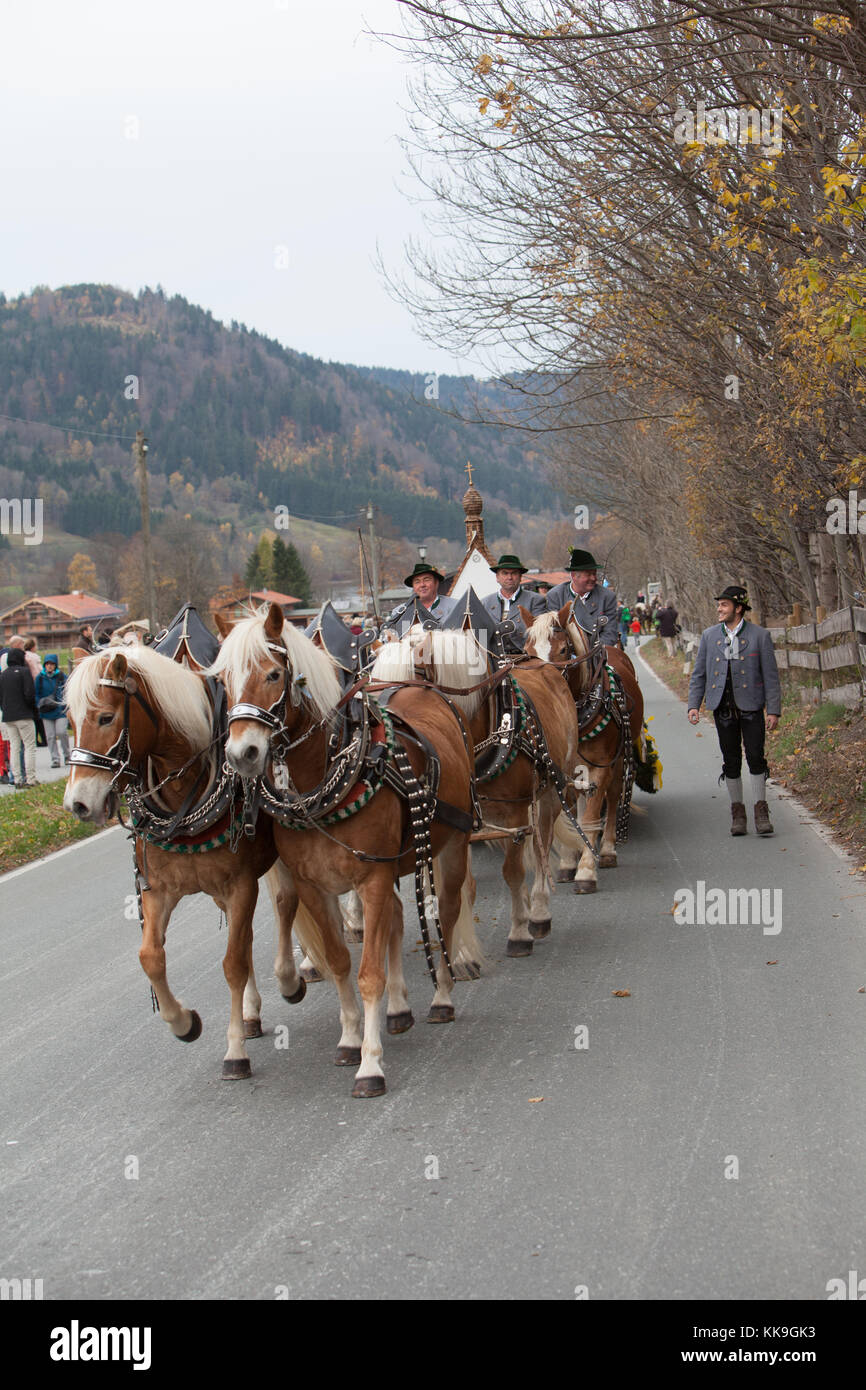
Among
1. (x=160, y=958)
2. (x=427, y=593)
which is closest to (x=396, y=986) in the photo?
(x=160, y=958)

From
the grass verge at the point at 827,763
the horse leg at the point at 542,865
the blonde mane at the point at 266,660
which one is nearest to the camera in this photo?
the blonde mane at the point at 266,660

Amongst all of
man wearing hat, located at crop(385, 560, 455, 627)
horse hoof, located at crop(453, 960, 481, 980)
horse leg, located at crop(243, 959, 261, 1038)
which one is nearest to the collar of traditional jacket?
man wearing hat, located at crop(385, 560, 455, 627)

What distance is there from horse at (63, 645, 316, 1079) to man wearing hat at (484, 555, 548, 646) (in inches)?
195

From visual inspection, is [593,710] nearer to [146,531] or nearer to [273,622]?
[273,622]

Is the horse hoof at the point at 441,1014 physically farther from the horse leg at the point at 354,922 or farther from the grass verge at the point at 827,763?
the grass verge at the point at 827,763

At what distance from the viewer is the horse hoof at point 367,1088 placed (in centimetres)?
564

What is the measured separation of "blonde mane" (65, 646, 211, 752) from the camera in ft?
18.7

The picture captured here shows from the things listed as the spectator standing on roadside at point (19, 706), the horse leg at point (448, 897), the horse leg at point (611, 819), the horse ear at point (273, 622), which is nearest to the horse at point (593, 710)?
the horse leg at point (611, 819)

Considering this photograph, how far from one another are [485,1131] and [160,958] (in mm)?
1717

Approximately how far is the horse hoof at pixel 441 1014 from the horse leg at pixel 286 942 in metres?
0.84

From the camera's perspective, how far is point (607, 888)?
9836mm

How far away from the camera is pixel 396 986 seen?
673 cm

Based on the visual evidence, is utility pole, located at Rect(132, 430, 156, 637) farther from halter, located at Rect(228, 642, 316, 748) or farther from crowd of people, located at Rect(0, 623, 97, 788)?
halter, located at Rect(228, 642, 316, 748)

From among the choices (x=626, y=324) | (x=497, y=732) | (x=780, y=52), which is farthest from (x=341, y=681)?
(x=626, y=324)
